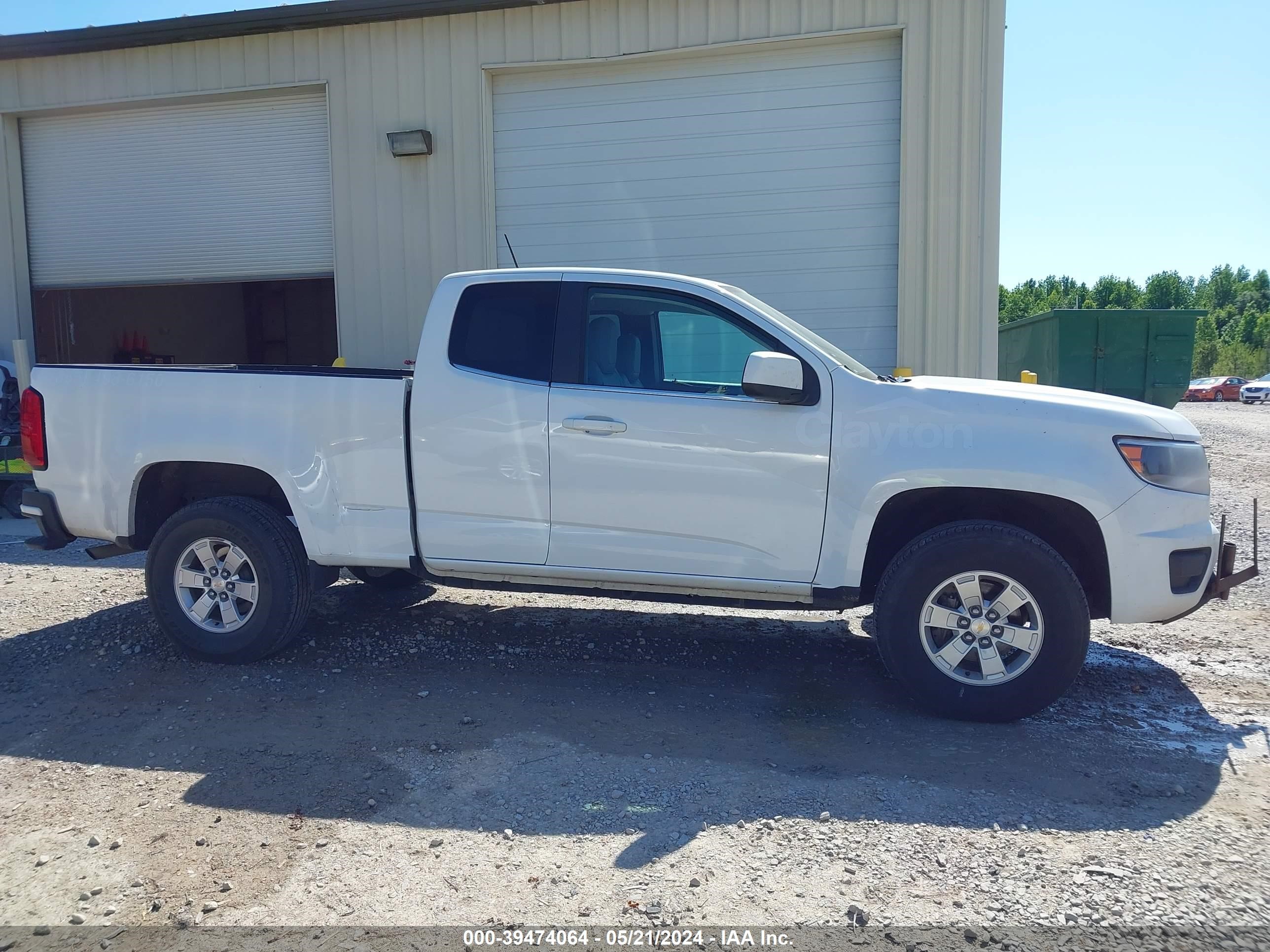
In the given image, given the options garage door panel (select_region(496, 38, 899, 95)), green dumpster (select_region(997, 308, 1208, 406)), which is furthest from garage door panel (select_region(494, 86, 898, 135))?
green dumpster (select_region(997, 308, 1208, 406))

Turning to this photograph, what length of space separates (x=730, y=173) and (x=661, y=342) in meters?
5.13

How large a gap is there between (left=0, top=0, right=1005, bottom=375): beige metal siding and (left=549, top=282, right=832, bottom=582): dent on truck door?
15.5ft

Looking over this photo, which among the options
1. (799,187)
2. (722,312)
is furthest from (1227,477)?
(722,312)

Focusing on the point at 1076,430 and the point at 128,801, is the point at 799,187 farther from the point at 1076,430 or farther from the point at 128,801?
the point at 128,801

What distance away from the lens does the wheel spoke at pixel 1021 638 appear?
4.45 m

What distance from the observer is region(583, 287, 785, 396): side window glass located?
16.4 feet

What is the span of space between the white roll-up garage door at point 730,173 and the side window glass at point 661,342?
184 inches

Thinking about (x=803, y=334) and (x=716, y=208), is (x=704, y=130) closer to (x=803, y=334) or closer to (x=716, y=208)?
(x=716, y=208)

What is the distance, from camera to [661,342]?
5164 mm

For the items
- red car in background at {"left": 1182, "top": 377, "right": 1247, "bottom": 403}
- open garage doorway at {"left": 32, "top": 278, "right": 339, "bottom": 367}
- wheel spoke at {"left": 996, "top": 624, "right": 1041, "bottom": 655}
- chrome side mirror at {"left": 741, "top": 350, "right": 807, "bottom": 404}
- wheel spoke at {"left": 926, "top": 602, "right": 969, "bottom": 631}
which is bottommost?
red car in background at {"left": 1182, "top": 377, "right": 1247, "bottom": 403}

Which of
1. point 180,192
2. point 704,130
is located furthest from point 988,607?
point 180,192

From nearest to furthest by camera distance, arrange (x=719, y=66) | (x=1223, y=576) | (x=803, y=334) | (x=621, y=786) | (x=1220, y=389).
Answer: (x=621, y=786) < (x=1223, y=576) < (x=803, y=334) < (x=719, y=66) < (x=1220, y=389)

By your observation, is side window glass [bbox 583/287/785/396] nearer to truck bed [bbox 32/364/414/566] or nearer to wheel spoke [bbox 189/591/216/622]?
truck bed [bbox 32/364/414/566]

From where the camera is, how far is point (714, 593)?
16.0 ft
